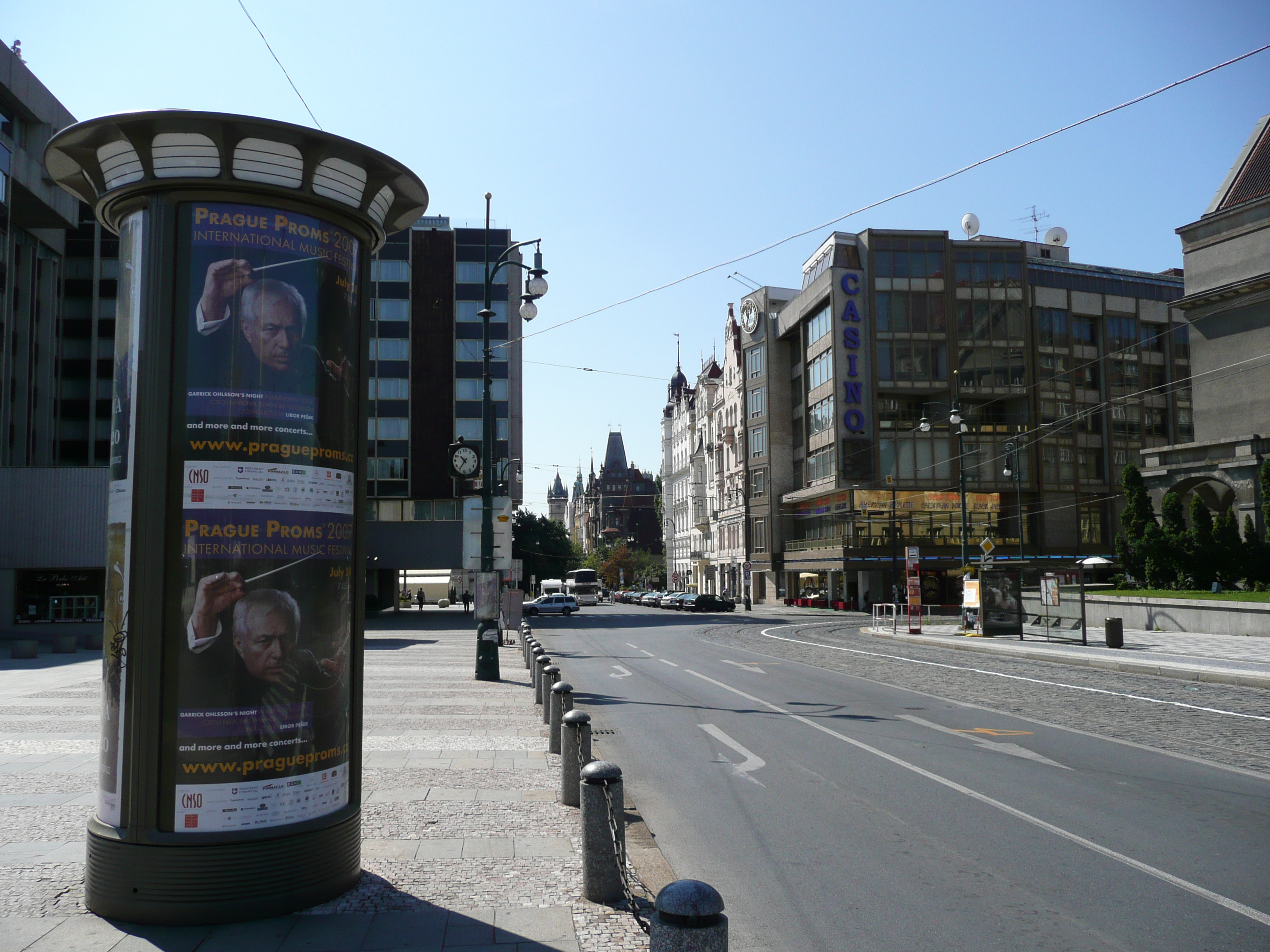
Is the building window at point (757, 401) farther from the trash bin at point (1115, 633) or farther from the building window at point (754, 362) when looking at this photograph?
the trash bin at point (1115, 633)

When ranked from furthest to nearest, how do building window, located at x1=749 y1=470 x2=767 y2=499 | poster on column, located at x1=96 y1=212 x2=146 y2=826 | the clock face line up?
building window, located at x1=749 y1=470 x2=767 y2=499 → the clock face → poster on column, located at x1=96 y1=212 x2=146 y2=826

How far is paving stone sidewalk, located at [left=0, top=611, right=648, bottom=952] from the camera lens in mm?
4887

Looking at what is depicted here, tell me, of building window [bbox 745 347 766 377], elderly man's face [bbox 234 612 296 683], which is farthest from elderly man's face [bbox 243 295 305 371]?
building window [bbox 745 347 766 377]

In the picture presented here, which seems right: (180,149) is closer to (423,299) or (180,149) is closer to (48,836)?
(48,836)

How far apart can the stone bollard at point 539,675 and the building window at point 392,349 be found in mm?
47053

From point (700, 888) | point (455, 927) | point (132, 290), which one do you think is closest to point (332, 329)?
point (132, 290)

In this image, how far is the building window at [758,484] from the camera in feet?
250

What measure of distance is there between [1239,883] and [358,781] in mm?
5445

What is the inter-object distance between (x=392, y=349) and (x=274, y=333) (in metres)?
55.6

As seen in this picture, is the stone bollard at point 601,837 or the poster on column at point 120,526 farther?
the stone bollard at point 601,837

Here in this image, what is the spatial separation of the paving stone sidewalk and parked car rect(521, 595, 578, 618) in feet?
151

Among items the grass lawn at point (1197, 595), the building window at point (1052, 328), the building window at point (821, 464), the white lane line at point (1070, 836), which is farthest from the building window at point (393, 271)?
the white lane line at point (1070, 836)

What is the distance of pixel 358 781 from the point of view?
5.89m

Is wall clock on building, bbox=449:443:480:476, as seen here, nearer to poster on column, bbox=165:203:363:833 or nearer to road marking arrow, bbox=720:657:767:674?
road marking arrow, bbox=720:657:767:674
